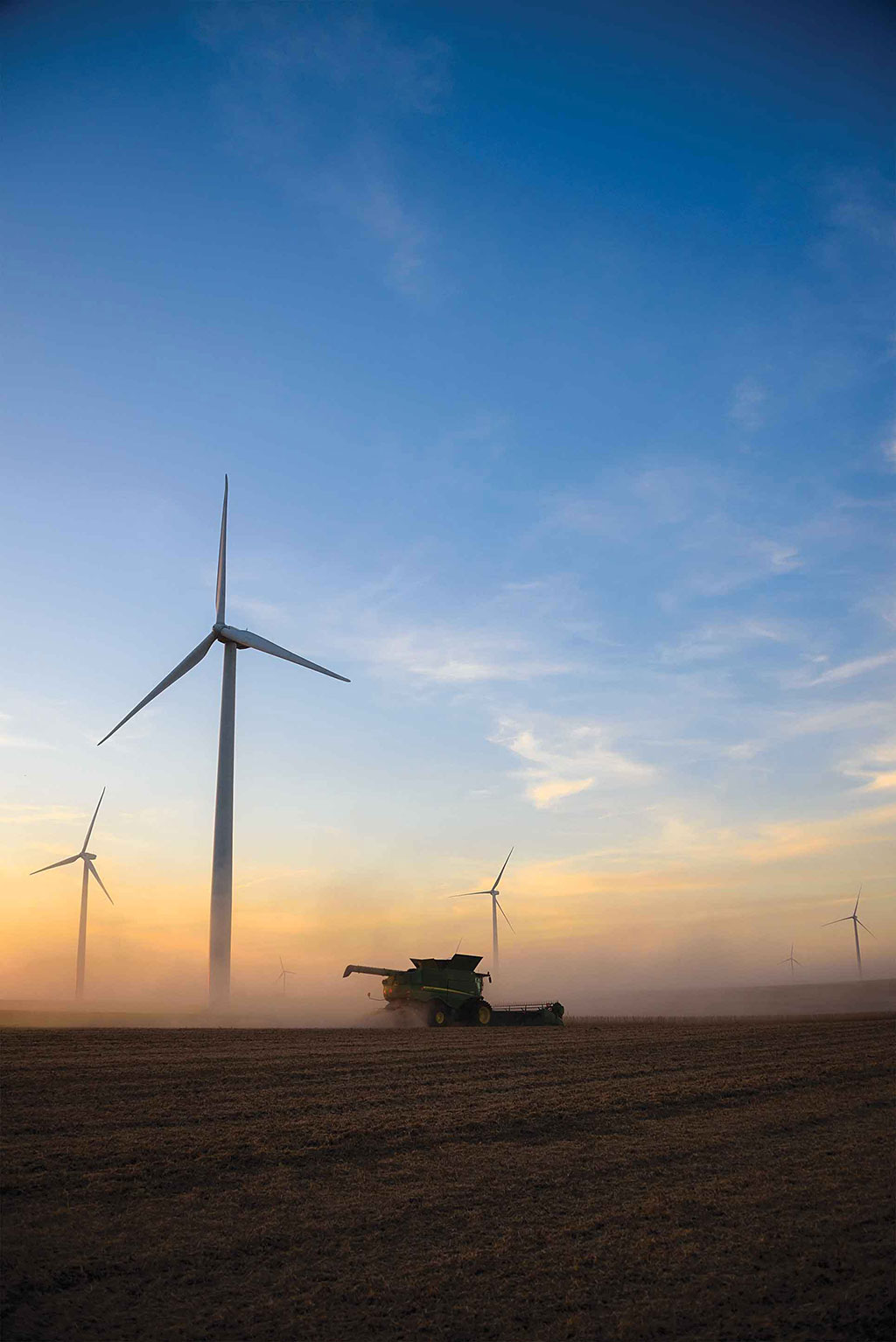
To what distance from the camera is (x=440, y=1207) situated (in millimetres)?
11297

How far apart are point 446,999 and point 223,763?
57.2 ft

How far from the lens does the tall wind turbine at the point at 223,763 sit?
45375mm

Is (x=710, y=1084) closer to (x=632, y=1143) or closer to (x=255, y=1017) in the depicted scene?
(x=632, y=1143)

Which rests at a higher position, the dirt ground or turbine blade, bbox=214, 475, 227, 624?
turbine blade, bbox=214, 475, 227, 624

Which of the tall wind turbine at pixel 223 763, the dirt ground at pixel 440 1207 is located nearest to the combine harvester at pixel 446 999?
the tall wind turbine at pixel 223 763

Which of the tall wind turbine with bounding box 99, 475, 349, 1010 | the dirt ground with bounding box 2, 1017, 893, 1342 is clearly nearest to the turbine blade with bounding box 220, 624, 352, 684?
the tall wind turbine with bounding box 99, 475, 349, 1010

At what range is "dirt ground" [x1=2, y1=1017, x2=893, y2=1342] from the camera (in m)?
8.28

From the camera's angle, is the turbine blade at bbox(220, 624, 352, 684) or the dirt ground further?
the turbine blade at bbox(220, 624, 352, 684)

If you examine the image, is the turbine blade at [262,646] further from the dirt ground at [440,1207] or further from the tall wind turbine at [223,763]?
the dirt ground at [440,1207]

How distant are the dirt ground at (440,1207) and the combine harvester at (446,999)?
79.0ft

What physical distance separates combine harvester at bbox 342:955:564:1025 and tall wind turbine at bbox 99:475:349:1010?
21.8ft

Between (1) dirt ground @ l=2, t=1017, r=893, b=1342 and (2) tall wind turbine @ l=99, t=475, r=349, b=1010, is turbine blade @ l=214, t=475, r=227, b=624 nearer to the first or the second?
(2) tall wind turbine @ l=99, t=475, r=349, b=1010

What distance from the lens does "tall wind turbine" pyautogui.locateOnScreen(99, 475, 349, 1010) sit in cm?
4538

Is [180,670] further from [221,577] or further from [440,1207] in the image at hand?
[440,1207]
